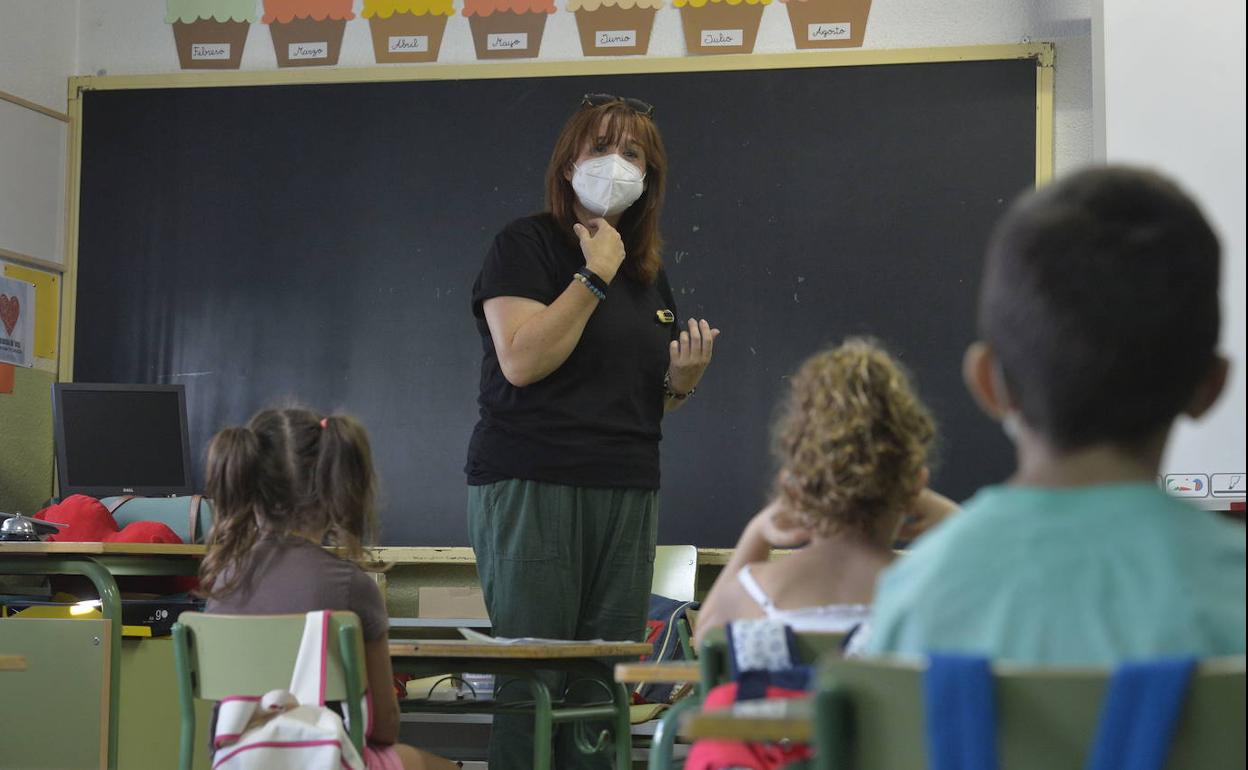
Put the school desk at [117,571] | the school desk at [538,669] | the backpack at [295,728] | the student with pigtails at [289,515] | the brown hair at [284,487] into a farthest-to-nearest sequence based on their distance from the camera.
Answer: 1. the school desk at [117,571]
2. the brown hair at [284,487]
3. the student with pigtails at [289,515]
4. the school desk at [538,669]
5. the backpack at [295,728]

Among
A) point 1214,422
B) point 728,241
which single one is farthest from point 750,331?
point 1214,422

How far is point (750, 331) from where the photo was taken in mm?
4543

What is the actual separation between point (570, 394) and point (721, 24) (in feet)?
8.30

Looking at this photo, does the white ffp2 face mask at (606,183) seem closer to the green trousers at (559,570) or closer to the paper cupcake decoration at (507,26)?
the green trousers at (559,570)

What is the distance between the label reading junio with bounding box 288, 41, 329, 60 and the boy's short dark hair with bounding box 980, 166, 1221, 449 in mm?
4370

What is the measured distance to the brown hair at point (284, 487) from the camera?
242 cm

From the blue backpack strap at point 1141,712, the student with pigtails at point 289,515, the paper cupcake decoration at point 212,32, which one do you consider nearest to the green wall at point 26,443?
the paper cupcake decoration at point 212,32

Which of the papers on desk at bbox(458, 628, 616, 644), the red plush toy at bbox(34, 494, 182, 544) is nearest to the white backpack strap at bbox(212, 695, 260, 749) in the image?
the papers on desk at bbox(458, 628, 616, 644)

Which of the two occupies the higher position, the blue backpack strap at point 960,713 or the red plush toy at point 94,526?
the blue backpack strap at point 960,713

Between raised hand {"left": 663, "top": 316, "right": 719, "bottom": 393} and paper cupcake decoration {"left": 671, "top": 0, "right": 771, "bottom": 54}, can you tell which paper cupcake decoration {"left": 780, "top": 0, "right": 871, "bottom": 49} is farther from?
raised hand {"left": 663, "top": 316, "right": 719, "bottom": 393}

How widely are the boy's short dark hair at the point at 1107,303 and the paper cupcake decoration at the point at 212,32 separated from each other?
4543 millimetres

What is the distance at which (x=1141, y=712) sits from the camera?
0.83 metres

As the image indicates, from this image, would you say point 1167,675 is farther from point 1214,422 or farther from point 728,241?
point 728,241

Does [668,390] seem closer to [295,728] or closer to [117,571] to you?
[295,728]
